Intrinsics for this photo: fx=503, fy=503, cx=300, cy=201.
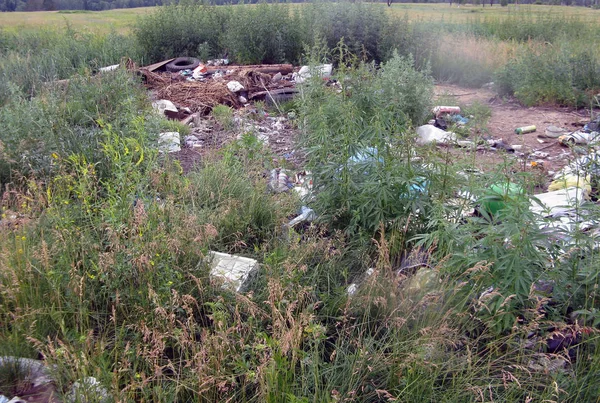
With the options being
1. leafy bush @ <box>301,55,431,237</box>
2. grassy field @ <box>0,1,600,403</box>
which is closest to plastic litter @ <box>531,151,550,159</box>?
grassy field @ <box>0,1,600,403</box>

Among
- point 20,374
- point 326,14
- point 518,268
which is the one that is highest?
point 326,14

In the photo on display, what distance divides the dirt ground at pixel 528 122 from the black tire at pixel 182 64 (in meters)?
5.50

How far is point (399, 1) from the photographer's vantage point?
14.8 metres

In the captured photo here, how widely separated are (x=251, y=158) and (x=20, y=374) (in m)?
2.86

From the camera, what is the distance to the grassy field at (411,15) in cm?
1304

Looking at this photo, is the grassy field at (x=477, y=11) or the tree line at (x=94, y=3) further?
the tree line at (x=94, y=3)

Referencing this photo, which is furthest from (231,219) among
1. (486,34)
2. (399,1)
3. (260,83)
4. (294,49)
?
(399,1)

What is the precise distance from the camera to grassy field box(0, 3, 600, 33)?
42.8 ft

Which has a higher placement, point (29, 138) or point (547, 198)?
point (29, 138)

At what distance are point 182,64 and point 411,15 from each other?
18.9ft

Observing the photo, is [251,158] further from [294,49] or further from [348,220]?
[294,49]

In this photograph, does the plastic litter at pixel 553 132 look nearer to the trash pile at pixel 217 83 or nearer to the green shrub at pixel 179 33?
the trash pile at pixel 217 83

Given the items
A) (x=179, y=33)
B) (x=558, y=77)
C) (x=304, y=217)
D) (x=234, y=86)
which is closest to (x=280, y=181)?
(x=304, y=217)

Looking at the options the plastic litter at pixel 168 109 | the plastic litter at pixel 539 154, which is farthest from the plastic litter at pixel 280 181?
the plastic litter at pixel 539 154
